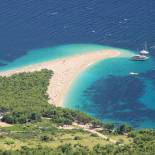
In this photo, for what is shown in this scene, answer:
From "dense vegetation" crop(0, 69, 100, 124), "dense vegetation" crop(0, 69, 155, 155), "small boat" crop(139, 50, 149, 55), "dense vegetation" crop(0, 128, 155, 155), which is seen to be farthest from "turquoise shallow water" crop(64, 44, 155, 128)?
"dense vegetation" crop(0, 128, 155, 155)

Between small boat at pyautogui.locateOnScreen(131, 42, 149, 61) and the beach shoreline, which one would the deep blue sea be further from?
the beach shoreline

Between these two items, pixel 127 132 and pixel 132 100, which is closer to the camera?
pixel 127 132

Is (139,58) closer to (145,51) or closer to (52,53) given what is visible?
(145,51)

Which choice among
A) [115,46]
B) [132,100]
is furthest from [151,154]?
[115,46]

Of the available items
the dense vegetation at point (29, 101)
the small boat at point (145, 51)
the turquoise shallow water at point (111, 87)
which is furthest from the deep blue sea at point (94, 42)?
the dense vegetation at point (29, 101)

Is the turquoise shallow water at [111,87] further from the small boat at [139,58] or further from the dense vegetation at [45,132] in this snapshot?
the dense vegetation at [45,132]

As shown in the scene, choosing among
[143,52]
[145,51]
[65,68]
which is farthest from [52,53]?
[145,51]

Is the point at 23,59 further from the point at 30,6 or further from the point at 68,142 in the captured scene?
the point at 68,142
